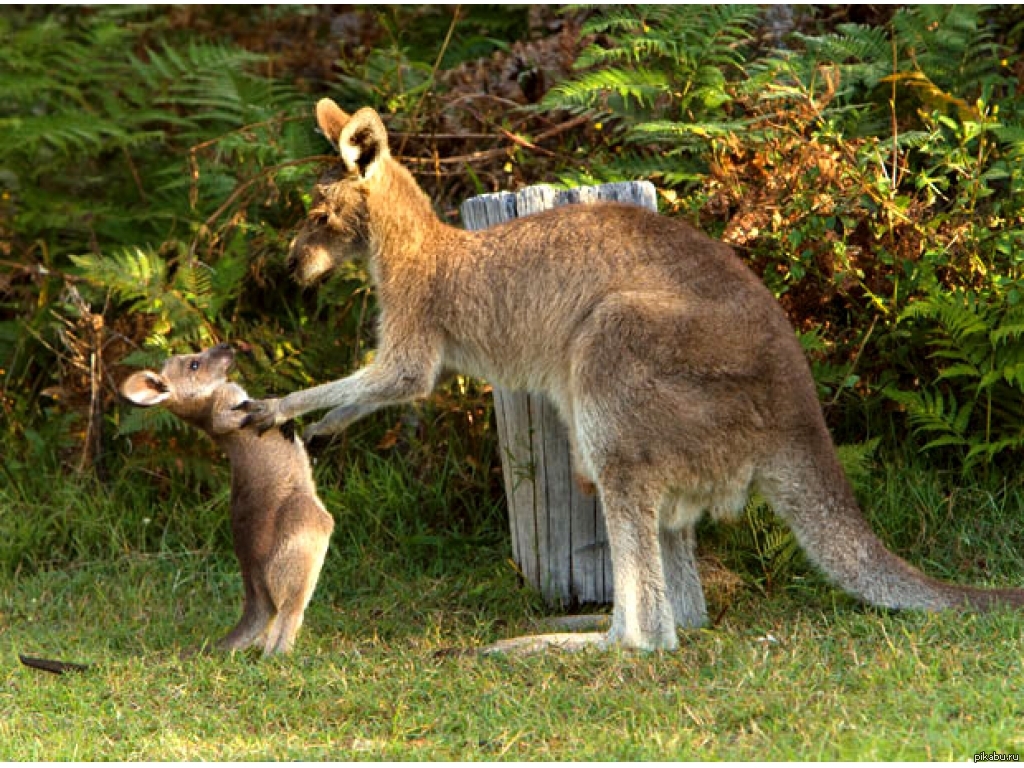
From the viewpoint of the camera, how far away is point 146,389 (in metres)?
6.12

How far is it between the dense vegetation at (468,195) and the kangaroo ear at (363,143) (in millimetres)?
1374

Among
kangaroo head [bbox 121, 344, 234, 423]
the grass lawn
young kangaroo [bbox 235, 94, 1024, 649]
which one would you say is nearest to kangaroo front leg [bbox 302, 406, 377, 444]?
young kangaroo [bbox 235, 94, 1024, 649]

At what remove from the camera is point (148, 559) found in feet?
24.6

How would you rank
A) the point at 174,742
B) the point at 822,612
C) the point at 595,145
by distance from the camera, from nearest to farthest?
the point at 174,742 → the point at 822,612 → the point at 595,145

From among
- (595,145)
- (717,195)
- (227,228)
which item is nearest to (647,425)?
(717,195)

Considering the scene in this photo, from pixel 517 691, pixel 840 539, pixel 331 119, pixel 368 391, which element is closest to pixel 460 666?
pixel 517 691

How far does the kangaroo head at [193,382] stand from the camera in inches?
246

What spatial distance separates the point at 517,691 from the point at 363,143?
253 cm

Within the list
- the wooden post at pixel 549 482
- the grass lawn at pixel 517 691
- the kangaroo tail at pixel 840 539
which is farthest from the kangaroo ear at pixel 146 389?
the kangaroo tail at pixel 840 539

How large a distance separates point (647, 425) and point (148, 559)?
331 centimetres

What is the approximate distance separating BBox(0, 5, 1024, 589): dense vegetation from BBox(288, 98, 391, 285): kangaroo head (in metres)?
1.16

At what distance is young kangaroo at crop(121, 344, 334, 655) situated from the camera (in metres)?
5.87

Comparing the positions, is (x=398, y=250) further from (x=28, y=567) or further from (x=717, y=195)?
(x=28, y=567)

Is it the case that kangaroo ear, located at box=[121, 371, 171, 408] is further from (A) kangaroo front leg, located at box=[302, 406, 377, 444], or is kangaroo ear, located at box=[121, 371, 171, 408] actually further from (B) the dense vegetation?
(B) the dense vegetation
